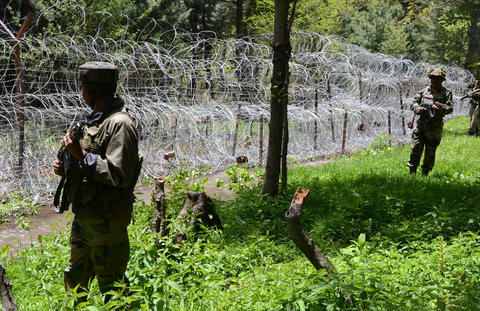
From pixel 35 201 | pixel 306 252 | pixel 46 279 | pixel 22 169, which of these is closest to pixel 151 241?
pixel 46 279

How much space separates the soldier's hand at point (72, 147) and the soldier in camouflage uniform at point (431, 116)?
5.43 metres

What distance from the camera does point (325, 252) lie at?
4.14m

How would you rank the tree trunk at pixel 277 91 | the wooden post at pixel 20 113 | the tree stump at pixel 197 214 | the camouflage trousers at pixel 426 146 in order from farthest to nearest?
the camouflage trousers at pixel 426 146
the wooden post at pixel 20 113
the tree trunk at pixel 277 91
the tree stump at pixel 197 214

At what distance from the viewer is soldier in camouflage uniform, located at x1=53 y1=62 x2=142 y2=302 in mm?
2596

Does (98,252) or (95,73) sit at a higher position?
(95,73)

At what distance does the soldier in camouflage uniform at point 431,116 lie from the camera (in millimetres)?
6600

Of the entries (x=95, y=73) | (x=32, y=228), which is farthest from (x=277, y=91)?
(x=32, y=228)

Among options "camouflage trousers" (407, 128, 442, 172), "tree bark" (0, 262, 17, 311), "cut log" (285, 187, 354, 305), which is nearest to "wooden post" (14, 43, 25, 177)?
"tree bark" (0, 262, 17, 311)

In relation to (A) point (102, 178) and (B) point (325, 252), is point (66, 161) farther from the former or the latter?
(B) point (325, 252)

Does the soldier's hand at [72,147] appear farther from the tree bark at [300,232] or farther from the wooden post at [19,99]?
the wooden post at [19,99]

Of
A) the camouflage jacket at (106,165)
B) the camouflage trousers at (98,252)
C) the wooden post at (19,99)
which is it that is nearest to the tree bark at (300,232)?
the camouflage jacket at (106,165)

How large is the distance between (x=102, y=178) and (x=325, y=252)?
2.35 metres

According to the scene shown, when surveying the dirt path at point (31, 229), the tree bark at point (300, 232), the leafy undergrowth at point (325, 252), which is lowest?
the dirt path at point (31, 229)

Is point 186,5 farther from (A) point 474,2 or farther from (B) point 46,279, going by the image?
(B) point 46,279
